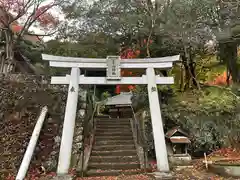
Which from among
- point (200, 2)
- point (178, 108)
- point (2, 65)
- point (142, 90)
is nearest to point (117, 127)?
point (142, 90)

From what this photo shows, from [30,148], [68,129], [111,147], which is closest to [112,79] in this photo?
[68,129]

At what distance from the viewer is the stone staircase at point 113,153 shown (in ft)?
26.1

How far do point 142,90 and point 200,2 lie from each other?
5.61 m

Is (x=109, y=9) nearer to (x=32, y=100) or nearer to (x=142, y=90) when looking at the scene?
(x=142, y=90)

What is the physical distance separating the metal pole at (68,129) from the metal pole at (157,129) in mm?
2778

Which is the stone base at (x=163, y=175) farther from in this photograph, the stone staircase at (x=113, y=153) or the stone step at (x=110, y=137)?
the stone step at (x=110, y=137)

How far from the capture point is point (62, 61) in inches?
344

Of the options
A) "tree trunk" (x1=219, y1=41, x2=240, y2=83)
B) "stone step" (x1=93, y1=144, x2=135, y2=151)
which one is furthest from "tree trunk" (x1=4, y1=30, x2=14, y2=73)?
"tree trunk" (x1=219, y1=41, x2=240, y2=83)

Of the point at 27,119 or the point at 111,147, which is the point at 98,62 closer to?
the point at 111,147

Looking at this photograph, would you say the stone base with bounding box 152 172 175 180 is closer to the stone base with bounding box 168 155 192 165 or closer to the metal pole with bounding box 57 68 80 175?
the stone base with bounding box 168 155 192 165

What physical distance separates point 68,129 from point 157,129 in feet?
10.0

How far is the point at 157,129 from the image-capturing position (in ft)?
26.4

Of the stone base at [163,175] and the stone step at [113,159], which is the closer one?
the stone base at [163,175]

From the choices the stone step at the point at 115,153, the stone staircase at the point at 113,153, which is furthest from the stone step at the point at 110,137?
the stone step at the point at 115,153
